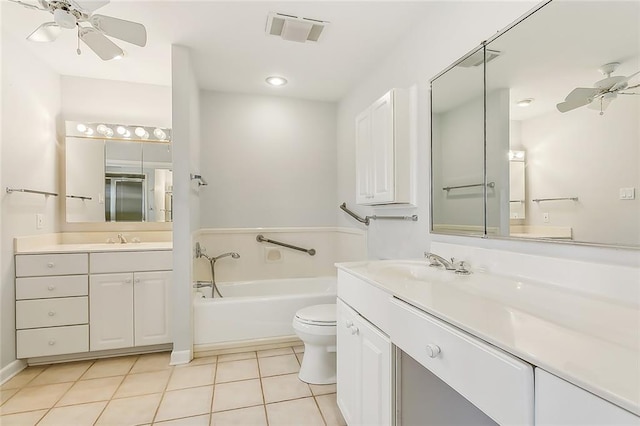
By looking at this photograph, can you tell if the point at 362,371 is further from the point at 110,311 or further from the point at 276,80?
the point at 276,80

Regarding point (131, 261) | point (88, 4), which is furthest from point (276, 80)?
point (131, 261)

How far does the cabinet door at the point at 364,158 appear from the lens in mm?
2240

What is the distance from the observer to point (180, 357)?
2.36 m

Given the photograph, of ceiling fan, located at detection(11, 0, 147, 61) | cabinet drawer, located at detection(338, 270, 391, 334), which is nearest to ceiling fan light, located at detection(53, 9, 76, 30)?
ceiling fan, located at detection(11, 0, 147, 61)

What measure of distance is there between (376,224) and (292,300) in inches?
38.6

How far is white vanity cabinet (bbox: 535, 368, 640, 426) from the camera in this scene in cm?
48

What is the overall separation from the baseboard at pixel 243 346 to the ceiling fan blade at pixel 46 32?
87.1 inches

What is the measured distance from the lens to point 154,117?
121 inches

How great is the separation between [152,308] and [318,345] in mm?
1402

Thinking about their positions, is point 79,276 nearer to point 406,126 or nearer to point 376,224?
point 376,224

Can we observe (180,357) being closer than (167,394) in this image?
No

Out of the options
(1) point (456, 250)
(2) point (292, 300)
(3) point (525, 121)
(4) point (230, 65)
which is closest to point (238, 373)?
(2) point (292, 300)

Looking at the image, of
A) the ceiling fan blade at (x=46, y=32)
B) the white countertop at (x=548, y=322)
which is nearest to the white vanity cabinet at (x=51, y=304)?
the ceiling fan blade at (x=46, y=32)

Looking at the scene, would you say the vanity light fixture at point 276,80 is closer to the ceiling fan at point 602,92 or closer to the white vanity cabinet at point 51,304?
the white vanity cabinet at point 51,304
